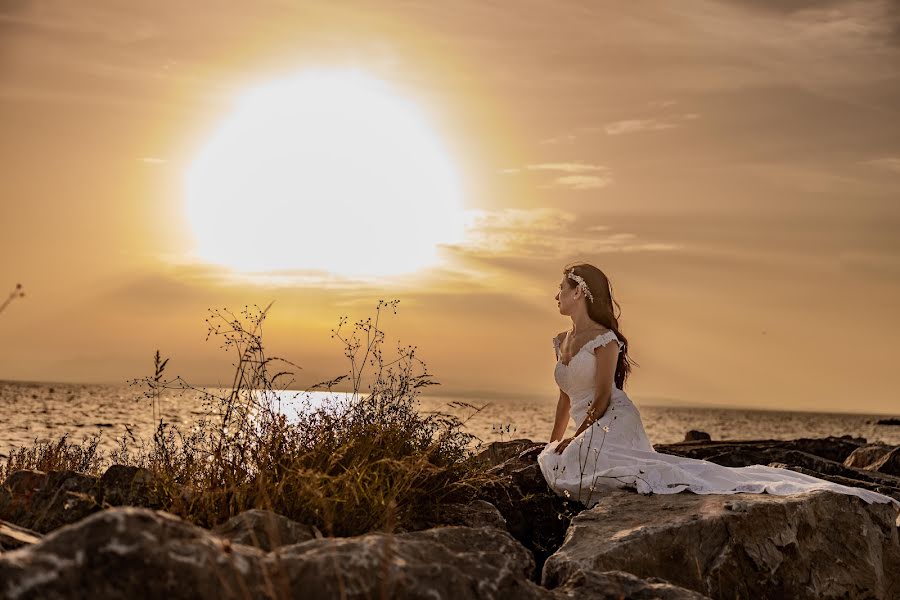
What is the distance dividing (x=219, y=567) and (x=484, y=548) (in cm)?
167

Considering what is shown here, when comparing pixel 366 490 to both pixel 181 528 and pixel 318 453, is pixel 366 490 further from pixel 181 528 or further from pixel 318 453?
pixel 181 528

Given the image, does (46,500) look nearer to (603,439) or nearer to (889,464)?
(603,439)

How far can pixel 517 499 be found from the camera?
346 inches

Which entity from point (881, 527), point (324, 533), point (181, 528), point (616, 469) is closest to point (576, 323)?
point (616, 469)

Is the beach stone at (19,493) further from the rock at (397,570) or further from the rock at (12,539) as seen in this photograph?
the rock at (397,570)

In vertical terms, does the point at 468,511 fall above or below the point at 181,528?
below

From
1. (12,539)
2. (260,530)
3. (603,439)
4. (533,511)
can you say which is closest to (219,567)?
(260,530)

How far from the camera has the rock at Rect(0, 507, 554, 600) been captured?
11.0 feet

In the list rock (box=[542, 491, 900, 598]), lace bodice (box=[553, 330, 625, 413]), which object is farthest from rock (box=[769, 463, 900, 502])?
lace bodice (box=[553, 330, 625, 413])

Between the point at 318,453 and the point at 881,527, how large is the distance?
4.82m

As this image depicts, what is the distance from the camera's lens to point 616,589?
14.8 feet

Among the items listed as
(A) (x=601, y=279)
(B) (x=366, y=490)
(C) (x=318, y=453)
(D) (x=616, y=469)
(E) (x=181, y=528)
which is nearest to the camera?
(E) (x=181, y=528)

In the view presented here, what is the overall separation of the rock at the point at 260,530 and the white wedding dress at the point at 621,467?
154 inches

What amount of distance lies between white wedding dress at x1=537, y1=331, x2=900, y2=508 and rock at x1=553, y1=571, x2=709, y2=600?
3.58 metres
